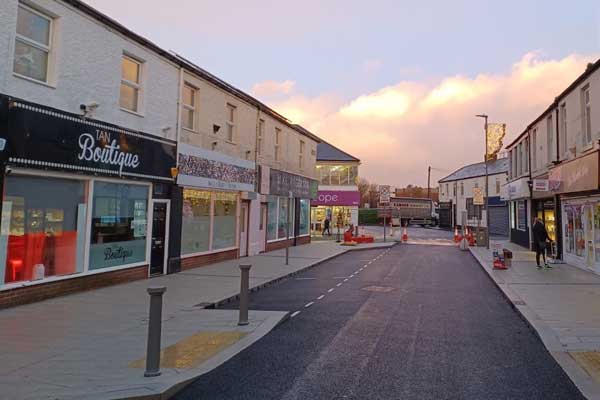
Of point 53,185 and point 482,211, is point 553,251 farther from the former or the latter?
point 482,211

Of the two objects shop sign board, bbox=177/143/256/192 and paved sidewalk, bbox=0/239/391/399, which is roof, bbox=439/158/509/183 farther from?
paved sidewalk, bbox=0/239/391/399

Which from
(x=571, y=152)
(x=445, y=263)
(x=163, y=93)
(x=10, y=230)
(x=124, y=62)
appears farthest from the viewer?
(x=445, y=263)

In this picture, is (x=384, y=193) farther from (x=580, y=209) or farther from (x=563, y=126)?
(x=580, y=209)

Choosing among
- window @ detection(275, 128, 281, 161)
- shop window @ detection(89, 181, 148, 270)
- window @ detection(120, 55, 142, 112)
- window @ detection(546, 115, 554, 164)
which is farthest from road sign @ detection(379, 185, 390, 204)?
window @ detection(120, 55, 142, 112)

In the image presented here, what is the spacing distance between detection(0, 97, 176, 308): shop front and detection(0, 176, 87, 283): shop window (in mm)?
19

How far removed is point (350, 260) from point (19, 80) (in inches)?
555

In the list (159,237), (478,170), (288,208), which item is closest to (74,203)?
(159,237)

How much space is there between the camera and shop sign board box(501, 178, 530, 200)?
2216 cm

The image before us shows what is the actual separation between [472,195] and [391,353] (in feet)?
171

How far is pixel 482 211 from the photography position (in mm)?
50844

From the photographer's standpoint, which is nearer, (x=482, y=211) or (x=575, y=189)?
(x=575, y=189)

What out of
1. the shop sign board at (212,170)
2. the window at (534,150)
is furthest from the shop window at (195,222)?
the window at (534,150)

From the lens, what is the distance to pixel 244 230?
1836 cm

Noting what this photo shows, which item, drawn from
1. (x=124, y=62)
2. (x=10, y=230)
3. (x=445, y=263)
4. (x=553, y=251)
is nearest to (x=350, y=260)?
(x=445, y=263)
